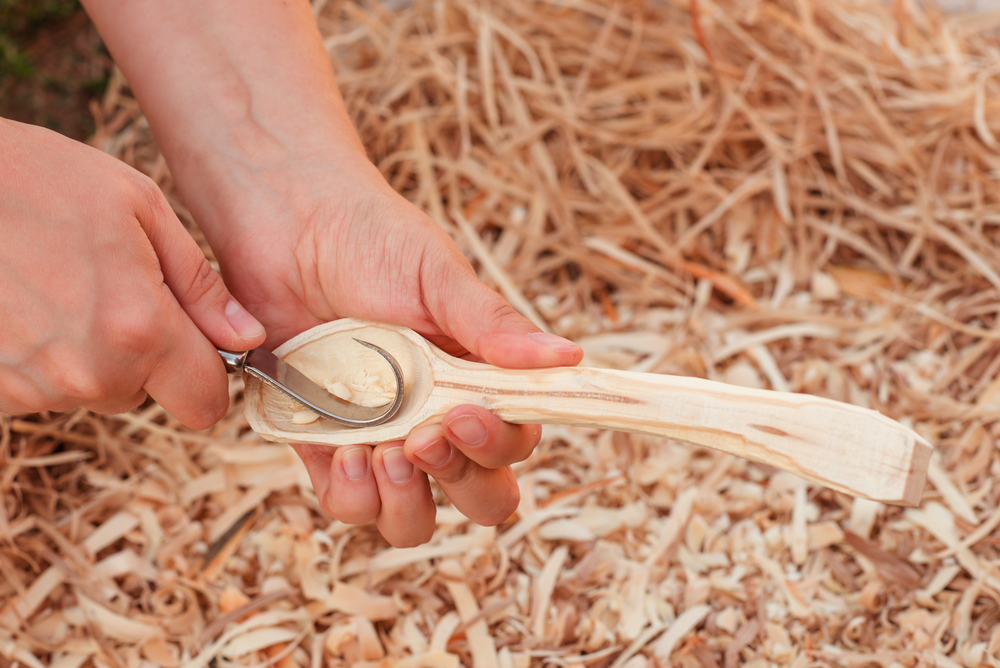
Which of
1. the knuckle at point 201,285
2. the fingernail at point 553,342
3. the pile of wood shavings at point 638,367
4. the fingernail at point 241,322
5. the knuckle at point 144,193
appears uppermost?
the knuckle at point 144,193

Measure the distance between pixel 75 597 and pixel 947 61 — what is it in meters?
2.02

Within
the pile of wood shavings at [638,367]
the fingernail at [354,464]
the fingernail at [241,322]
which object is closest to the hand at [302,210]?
the fingernail at [354,464]

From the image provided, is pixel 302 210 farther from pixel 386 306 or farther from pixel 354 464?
pixel 354 464

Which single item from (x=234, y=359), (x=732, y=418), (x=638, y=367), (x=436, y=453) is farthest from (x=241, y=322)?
(x=638, y=367)

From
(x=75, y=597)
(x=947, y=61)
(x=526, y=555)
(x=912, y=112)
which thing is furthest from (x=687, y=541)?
(x=947, y=61)

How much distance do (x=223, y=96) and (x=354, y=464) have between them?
1.86 feet

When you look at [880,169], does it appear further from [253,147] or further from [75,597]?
[75,597]

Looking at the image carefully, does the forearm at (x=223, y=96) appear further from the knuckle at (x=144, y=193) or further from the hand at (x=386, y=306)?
the knuckle at (x=144, y=193)

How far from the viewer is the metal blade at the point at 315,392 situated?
2.82 ft

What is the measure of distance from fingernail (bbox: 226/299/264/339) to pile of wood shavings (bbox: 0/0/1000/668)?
0.41m

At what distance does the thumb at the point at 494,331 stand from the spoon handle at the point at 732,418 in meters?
0.02

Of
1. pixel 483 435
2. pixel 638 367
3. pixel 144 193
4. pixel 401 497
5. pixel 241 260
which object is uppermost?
pixel 144 193

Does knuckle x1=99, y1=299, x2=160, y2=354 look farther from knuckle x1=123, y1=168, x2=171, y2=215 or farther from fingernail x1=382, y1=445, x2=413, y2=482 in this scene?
fingernail x1=382, y1=445, x2=413, y2=482

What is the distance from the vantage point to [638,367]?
1.33 metres
